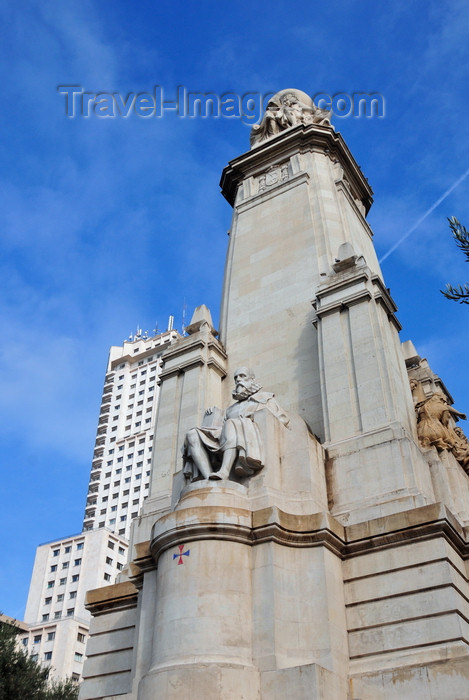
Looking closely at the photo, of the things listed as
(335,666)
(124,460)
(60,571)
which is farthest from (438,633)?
(124,460)

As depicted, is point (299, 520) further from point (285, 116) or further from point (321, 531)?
point (285, 116)

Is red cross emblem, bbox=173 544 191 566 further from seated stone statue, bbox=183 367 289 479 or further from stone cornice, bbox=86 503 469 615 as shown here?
seated stone statue, bbox=183 367 289 479

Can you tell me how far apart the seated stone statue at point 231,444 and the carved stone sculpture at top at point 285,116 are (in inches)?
639

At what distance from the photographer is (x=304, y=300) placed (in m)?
21.0

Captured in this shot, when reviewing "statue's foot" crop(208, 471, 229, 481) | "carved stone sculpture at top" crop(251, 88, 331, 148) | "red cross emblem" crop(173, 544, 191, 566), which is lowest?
"red cross emblem" crop(173, 544, 191, 566)

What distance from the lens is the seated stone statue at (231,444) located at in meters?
14.8

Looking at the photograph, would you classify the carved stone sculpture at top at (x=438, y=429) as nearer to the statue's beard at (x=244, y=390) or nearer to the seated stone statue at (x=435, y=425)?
the seated stone statue at (x=435, y=425)

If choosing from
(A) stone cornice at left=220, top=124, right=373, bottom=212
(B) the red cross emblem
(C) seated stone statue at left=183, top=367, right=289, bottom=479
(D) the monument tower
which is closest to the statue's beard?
(D) the monument tower

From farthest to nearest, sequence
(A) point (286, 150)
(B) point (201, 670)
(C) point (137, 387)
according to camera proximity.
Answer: (C) point (137, 387) < (A) point (286, 150) < (B) point (201, 670)

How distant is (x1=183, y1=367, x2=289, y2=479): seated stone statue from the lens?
48.6 ft

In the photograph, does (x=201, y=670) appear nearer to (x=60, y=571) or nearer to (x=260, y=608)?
(x=260, y=608)

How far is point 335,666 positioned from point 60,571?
93.2m

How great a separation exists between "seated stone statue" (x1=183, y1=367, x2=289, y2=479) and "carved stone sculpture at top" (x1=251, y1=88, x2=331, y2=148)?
16.2 m

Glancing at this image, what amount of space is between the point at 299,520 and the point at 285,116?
20585mm
